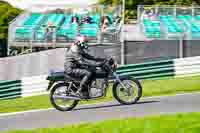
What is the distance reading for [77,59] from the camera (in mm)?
14188

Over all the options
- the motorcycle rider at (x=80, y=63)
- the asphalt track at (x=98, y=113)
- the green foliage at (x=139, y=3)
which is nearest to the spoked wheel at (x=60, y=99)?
the asphalt track at (x=98, y=113)

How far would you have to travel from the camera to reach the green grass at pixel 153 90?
52.1ft

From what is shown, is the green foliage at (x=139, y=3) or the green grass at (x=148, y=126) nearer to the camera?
the green grass at (x=148, y=126)

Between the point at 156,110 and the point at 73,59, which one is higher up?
the point at 73,59

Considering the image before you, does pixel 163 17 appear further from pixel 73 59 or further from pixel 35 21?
pixel 73 59

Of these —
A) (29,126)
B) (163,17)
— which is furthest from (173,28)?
(29,126)

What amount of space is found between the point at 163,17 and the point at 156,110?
63.5 feet

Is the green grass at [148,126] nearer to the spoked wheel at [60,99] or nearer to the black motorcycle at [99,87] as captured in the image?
the black motorcycle at [99,87]

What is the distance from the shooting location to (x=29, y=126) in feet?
40.2

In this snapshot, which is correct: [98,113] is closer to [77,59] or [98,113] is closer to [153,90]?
[77,59]

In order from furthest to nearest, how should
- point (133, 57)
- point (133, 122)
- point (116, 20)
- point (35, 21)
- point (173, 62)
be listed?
point (35, 21), point (116, 20), point (133, 57), point (173, 62), point (133, 122)

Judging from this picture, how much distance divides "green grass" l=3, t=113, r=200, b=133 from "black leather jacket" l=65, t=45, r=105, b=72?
357 centimetres

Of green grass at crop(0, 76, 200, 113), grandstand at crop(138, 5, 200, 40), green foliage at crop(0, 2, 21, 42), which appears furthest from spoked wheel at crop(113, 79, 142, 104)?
green foliage at crop(0, 2, 21, 42)

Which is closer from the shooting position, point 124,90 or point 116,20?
point 124,90
